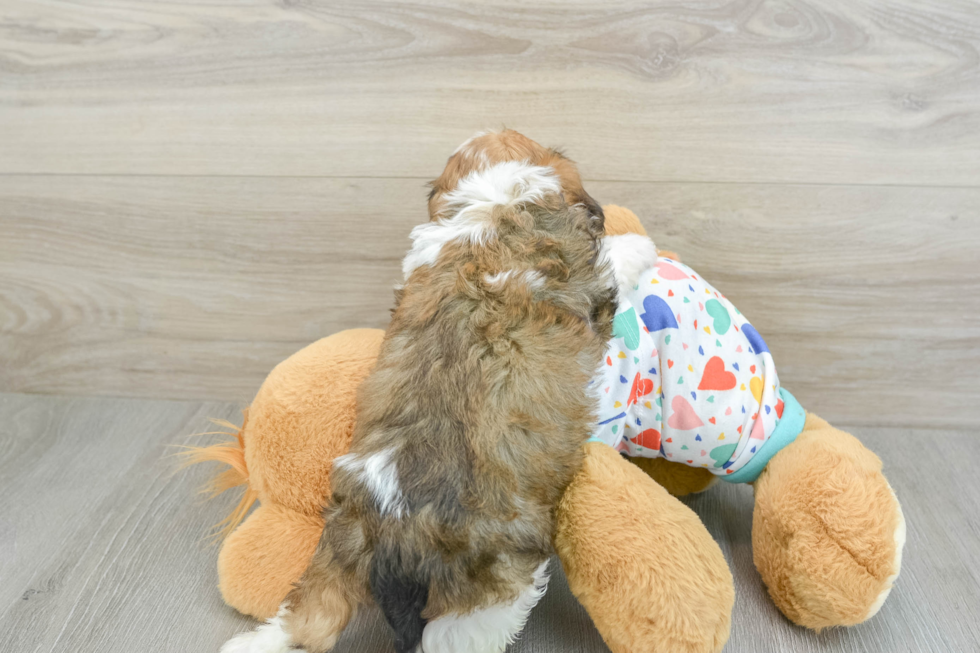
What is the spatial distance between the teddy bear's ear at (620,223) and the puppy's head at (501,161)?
0.15 m

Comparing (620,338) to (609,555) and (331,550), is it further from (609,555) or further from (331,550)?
(331,550)

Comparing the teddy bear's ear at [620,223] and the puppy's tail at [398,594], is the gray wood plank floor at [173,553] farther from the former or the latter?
the teddy bear's ear at [620,223]

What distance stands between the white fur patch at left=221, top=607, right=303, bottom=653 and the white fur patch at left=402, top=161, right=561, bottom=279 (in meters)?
0.41

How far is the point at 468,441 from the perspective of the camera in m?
0.70

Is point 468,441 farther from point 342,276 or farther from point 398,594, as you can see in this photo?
point 342,276

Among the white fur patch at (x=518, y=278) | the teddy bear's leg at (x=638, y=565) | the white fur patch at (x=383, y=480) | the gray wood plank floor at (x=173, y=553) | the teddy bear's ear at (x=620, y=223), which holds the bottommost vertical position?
the gray wood plank floor at (x=173, y=553)

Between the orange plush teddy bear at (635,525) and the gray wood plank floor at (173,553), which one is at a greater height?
the orange plush teddy bear at (635,525)

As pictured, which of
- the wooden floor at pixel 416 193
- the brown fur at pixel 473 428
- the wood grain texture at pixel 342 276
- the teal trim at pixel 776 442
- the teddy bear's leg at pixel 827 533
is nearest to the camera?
the brown fur at pixel 473 428

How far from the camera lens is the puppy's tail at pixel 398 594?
2.28 ft

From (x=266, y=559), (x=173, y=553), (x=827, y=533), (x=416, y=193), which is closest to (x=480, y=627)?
(x=266, y=559)

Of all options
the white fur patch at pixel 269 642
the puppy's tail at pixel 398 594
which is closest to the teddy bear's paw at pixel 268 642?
the white fur patch at pixel 269 642

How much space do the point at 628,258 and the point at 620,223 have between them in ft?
0.49

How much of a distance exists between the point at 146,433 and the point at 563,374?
0.95 meters

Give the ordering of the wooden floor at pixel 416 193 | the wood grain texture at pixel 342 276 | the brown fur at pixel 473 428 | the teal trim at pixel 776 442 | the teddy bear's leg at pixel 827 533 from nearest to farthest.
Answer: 1. the brown fur at pixel 473 428
2. the teddy bear's leg at pixel 827 533
3. the teal trim at pixel 776 442
4. the wooden floor at pixel 416 193
5. the wood grain texture at pixel 342 276
